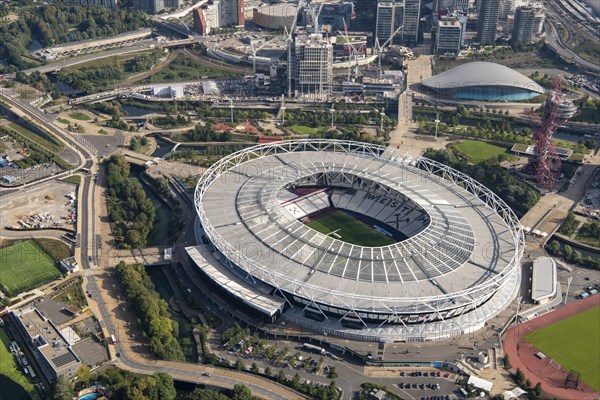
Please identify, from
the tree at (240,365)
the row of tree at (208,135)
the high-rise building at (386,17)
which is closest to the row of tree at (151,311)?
the tree at (240,365)

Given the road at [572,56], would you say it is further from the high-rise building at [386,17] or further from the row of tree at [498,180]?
the row of tree at [498,180]

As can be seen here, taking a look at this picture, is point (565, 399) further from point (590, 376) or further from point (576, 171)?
point (576, 171)

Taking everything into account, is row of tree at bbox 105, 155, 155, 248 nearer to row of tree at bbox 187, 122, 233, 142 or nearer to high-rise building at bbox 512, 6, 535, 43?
row of tree at bbox 187, 122, 233, 142

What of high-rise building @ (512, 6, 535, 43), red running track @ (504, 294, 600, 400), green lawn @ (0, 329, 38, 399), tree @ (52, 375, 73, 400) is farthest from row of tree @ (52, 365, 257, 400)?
high-rise building @ (512, 6, 535, 43)

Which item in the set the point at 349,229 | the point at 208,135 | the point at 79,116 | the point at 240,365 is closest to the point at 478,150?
the point at 349,229

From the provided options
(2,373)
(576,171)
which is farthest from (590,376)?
(2,373)

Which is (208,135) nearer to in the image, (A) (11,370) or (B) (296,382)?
(A) (11,370)

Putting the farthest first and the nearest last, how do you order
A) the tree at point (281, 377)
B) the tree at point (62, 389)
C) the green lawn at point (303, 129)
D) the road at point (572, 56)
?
1. the road at point (572, 56)
2. the green lawn at point (303, 129)
3. the tree at point (281, 377)
4. the tree at point (62, 389)
